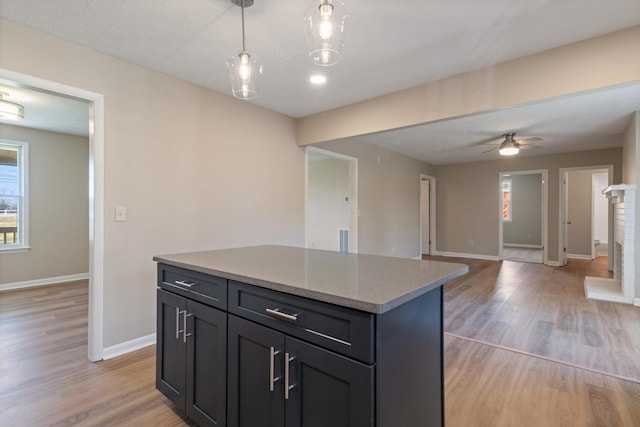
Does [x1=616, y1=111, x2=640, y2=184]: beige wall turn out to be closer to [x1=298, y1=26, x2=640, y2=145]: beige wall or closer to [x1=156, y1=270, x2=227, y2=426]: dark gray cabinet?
[x1=298, y1=26, x2=640, y2=145]: beige wall

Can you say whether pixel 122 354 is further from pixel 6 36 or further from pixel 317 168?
pixel 317 168

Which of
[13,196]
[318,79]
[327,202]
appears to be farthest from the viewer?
[327,202]

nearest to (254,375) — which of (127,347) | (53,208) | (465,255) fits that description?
(127,347)

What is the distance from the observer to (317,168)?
7094 millimetres

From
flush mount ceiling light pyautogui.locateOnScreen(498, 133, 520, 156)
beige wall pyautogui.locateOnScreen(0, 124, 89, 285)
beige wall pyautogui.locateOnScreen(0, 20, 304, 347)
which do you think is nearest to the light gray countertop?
beige wall pyautogui.locateOnScreen(0, 20, 304, 347)

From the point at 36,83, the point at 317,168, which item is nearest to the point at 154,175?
the point at 36,83

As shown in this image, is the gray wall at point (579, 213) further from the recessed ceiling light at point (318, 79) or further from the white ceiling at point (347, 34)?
the recessed ceiling light at point (318, 79)

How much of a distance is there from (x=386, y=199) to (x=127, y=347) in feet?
15.5

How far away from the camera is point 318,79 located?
2.97 metres

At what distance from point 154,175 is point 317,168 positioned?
4584mm

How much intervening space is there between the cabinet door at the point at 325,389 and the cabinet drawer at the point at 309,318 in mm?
Result: 38

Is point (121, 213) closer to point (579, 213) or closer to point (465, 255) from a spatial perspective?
point (465, 255)

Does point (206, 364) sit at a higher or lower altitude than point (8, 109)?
lower

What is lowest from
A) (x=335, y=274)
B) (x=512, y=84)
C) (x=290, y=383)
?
(x=290, y=383)
